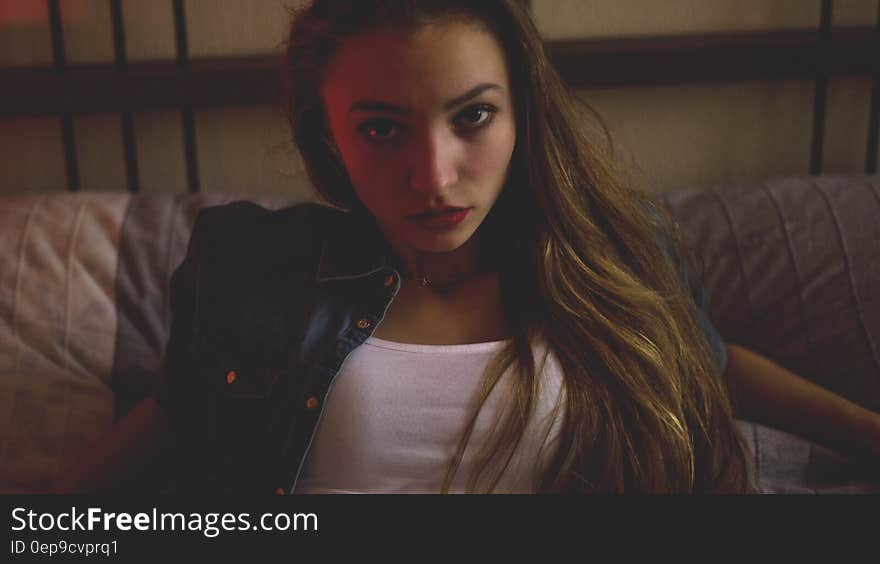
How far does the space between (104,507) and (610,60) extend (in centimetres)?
100

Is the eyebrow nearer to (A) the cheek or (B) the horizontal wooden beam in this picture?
(A) the cheek

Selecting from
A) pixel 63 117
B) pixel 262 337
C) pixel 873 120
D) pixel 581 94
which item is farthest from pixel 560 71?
pixel 63 117

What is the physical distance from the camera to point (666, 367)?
0.95m

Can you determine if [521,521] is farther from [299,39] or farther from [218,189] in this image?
[218,189]

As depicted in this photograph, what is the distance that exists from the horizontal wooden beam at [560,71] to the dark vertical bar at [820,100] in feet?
0.05

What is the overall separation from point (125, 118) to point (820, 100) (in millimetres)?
1195

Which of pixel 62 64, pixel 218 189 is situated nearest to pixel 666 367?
pixel 218 189

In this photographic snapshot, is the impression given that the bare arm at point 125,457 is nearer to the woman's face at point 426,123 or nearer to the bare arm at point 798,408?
the woman's face at point 426,123

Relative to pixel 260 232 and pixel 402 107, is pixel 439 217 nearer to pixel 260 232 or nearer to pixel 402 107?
pixel 402 107

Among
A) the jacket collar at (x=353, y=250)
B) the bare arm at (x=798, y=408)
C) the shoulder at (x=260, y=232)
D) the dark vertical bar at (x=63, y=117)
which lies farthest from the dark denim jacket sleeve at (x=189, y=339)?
the bare arm at (x=798, y=408)

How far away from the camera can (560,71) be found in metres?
1.37

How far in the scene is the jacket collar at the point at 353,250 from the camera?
1006 mm

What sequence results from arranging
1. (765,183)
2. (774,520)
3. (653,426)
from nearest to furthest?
(774,520) < (653,426) < (765,183)

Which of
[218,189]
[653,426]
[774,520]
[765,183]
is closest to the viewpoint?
[774,520]
